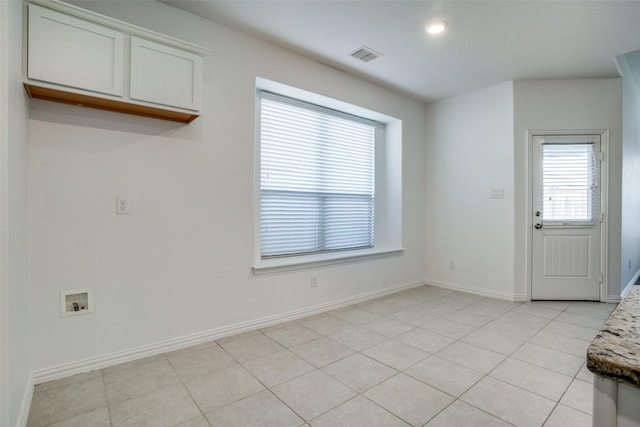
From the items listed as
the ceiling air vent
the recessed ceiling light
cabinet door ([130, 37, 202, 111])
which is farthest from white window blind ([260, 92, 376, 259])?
the recessed ceiling light

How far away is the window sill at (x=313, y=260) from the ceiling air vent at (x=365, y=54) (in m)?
2.09

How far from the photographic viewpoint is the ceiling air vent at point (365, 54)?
3.04 metres

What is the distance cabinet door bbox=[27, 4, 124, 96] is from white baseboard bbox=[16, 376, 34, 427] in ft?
5.60

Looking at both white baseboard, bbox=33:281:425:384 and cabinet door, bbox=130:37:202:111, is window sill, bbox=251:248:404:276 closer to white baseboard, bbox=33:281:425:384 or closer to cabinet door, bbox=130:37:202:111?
white baseboard, bbox=33:281:425:384

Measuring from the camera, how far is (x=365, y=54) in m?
3.12

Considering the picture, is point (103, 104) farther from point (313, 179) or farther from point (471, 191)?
point (471, 191)

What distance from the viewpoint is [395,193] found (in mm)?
4391

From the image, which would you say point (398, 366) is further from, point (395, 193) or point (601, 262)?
point (601, 262)

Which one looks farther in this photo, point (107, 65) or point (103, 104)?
point (103, 104)

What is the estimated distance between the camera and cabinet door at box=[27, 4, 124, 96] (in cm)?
173

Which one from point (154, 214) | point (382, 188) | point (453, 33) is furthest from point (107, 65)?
point (382, 188)

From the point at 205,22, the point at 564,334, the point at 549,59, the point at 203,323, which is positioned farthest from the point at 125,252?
the point at 549,59

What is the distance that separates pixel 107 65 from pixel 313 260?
91.5 inches

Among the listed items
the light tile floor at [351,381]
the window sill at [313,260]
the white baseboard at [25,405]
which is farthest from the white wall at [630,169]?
the white baseboard at [25,405]
